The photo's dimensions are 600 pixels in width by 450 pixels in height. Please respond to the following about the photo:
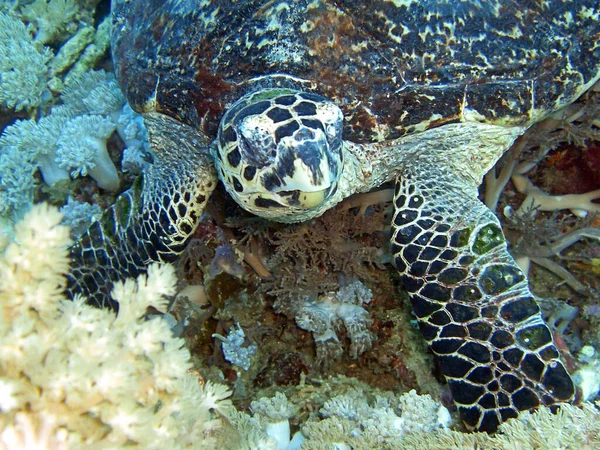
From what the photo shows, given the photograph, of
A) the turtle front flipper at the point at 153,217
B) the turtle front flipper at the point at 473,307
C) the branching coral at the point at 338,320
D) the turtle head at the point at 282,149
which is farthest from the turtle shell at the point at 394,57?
the branching coral at the point at 338,320

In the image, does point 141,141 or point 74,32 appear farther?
point 74,32

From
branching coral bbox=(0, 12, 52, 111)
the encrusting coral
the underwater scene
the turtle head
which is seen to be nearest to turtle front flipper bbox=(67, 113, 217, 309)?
the underwater scene

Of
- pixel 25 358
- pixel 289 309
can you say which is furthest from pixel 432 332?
pixel 25 358

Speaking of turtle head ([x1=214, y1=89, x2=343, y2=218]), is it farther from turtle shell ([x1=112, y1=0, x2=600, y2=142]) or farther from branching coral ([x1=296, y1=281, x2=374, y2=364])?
branching coral ([x1=296, y1=281, x2=374, y2=364])

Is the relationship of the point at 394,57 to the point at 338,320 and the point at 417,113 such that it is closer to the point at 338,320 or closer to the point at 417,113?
the point at 417,113

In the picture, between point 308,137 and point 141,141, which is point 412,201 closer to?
point 308,137

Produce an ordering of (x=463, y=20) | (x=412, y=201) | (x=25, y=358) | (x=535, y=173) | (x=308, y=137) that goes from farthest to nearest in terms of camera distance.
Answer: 1. (x=535, y=173)
2. (x=412, y=201)
3. (x=463, y=20)
4. (x=308, y=137)
5. (x=25, y=358)
